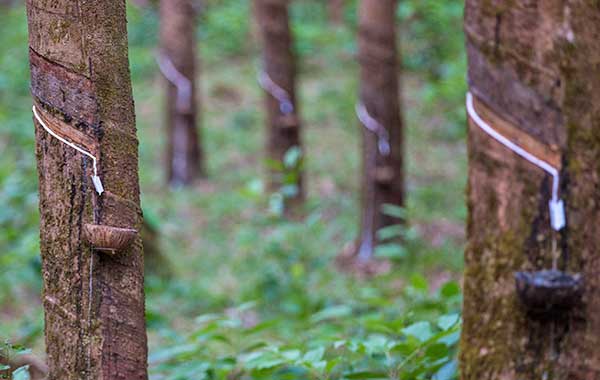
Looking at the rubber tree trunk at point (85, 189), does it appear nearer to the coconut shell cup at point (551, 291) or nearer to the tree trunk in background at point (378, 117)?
the coconut shell cup at point (551, 291)

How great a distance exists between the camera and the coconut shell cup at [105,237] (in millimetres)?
2287

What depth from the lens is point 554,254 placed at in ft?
8.04

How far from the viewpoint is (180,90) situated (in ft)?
38.5

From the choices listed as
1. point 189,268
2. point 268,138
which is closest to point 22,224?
point 189,268

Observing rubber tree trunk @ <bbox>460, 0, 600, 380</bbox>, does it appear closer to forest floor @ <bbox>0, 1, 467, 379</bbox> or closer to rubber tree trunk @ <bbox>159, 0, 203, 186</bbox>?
forest floor @ <bbox>0, 1, 467, 379</bbox>

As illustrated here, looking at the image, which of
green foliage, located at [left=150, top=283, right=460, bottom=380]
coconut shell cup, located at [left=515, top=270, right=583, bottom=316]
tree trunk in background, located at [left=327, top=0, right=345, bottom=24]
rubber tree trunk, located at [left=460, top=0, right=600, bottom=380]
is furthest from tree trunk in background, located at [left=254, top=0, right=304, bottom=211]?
tree trunk in background, located at [left=327, top=0, right=345, bottom=24]

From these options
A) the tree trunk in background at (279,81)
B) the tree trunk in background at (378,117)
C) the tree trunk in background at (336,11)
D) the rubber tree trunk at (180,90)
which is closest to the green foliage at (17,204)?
the rubber tree trunk at (180,90)

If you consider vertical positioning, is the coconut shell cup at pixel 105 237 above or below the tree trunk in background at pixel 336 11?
below

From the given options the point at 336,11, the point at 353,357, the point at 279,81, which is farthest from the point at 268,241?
the point at 336,11

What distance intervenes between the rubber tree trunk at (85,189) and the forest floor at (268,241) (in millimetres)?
892

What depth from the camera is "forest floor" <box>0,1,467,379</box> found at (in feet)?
12.8

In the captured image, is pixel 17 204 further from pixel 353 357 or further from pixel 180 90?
pixel 353 357

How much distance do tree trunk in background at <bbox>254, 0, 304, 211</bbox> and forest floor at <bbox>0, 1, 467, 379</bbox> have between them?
1.98 feet

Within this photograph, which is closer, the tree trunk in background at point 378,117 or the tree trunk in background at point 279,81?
the tree trunk in background at point 378,117
